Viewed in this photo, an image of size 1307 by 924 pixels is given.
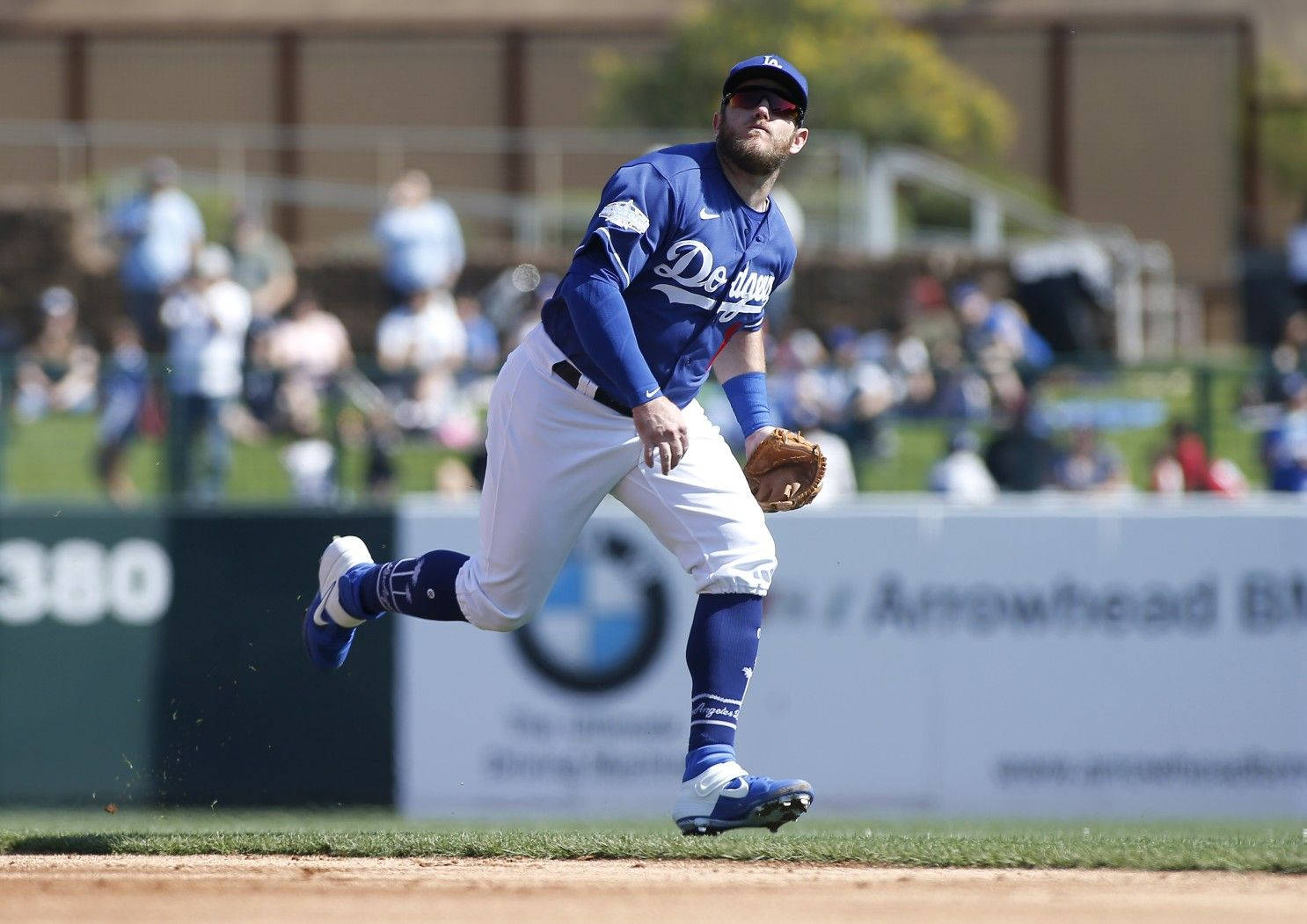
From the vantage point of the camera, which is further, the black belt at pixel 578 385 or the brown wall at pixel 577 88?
the brown wall at pixel 577 88

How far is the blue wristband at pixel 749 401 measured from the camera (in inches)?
238

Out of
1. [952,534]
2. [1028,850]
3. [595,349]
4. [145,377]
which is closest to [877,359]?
[952,534]

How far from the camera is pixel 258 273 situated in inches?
593

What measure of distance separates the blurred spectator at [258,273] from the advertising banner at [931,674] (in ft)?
15.5

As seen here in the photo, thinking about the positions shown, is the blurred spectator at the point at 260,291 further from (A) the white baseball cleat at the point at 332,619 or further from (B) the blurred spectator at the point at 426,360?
(A) the white baseball cleat at the point at 332,619

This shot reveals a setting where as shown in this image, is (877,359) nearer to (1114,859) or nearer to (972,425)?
(972,425)

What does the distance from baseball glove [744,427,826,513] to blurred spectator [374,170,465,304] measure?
8.56m

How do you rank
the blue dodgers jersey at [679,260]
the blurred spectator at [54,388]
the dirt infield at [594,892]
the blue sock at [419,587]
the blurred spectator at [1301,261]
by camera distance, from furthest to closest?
1. the blurred spectator at [1301,261]
2. the blurred spectator at [54,388]
3. the blue sock at [419,587]
4. the blue dodgers jersey at [679,260]
5. the dirt infield at [594,892]

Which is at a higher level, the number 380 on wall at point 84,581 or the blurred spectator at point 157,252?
the blurred spectator at point 157,252

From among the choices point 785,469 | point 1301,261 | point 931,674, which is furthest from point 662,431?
point 1301,261

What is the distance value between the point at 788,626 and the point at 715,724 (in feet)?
14.8

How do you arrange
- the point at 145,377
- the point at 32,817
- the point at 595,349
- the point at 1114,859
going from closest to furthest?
the point at 595,349
the point at 1114,859
the point at 32,817
the point at 145,377

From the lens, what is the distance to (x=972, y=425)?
1152 centimetres

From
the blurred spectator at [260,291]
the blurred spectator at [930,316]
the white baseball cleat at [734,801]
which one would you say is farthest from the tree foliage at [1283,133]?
the white baseball cleat at [734,801]
